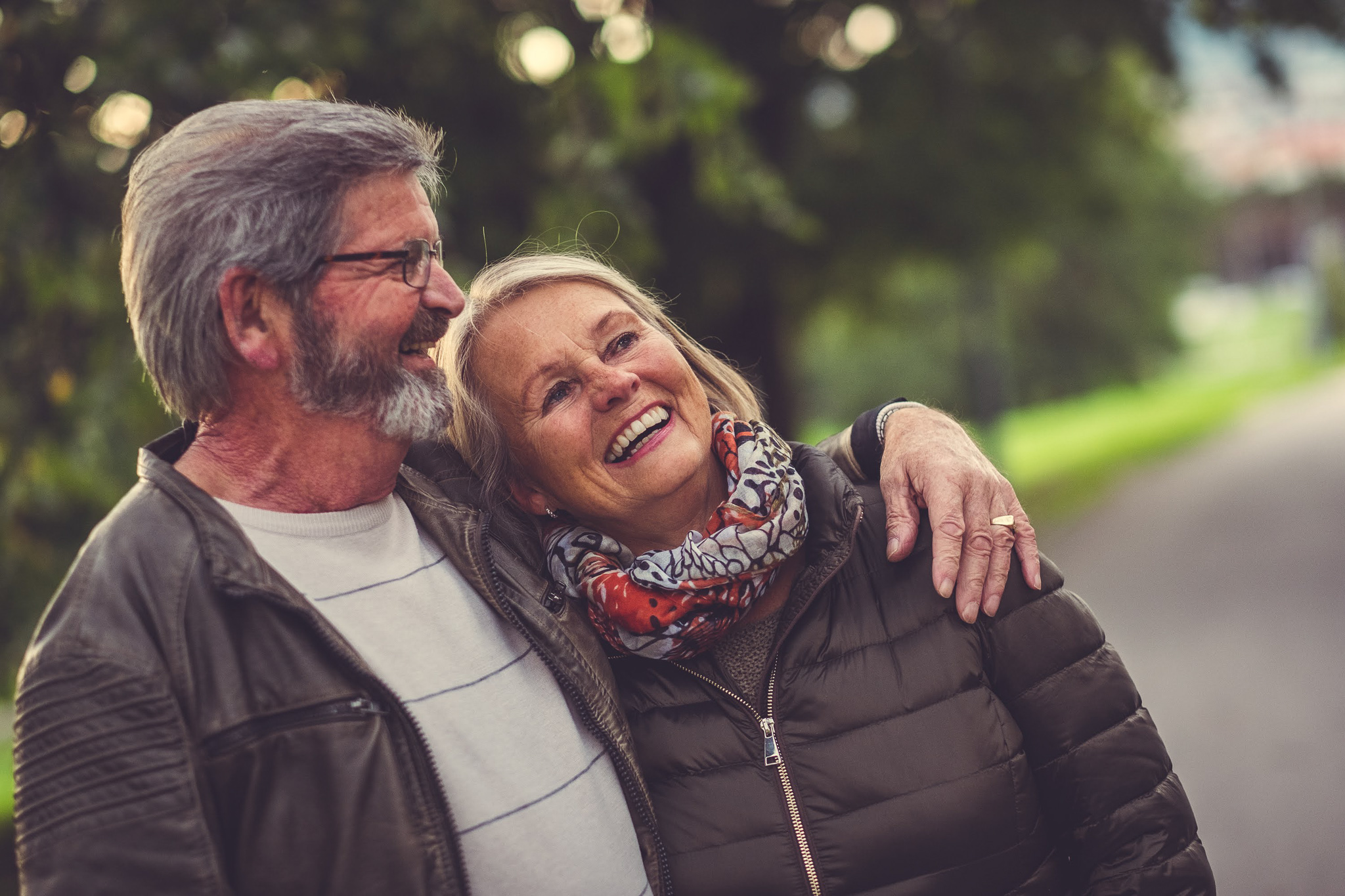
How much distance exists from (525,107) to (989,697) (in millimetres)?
5746

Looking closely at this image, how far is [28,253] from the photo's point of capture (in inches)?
170

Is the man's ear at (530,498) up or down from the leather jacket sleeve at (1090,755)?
up

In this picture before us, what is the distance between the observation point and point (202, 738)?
5.44 feet

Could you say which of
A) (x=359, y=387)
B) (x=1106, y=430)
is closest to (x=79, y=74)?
(x=359, y=387)

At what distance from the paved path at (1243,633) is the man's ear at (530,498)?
3192 mm

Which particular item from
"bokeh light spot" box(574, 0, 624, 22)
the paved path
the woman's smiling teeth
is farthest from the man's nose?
"bokeh light spot" box(574, 0, 624, 22)

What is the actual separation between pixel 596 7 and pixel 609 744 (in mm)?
4900

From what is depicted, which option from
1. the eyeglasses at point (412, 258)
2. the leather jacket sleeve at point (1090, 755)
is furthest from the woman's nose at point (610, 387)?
the leather jacket sleeve at point (1090, 755)

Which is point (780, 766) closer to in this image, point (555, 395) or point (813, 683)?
point (813, 683)

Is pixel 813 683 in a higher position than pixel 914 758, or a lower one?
higher

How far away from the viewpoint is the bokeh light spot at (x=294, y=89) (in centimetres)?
455

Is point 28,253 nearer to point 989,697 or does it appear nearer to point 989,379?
point 989,697

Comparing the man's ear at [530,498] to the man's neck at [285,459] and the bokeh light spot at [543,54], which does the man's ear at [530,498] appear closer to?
the man's neck at [285,459]

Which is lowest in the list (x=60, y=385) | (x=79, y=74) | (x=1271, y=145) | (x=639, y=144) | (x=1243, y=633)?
(x=1243, y=633)
